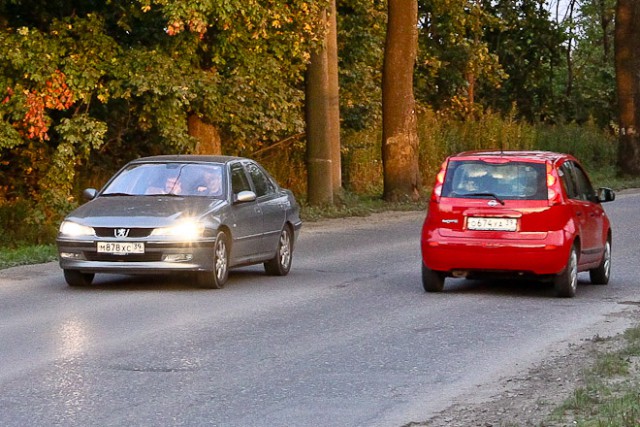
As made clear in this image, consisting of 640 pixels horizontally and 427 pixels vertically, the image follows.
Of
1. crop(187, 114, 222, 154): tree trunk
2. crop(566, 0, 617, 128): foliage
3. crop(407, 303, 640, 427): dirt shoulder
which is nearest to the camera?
crop(407, 303, 640, 427): dirt shoulder

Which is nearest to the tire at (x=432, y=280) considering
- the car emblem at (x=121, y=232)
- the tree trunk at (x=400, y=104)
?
the car emblem at (x=121, y=232)

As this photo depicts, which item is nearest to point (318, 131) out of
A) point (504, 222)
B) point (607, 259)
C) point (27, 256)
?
point (27, 256)

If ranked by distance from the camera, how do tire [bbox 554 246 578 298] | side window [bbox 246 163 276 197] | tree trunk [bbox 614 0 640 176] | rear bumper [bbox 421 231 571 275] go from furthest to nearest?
tree trunk [bbox 614 0 640 176] → side window [bbox 246 163 276 197] → tire [bbox 554 246 578 298] → rear bumper [bbox 421 231 571 275]

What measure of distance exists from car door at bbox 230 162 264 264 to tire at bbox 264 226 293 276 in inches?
20.7

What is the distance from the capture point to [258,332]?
Result: 12.4m

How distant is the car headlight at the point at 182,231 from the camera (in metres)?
15.6

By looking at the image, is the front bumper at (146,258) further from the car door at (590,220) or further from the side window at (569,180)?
the car door at (590,220)

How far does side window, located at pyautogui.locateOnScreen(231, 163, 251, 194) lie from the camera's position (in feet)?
56.3

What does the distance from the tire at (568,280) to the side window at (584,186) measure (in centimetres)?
119

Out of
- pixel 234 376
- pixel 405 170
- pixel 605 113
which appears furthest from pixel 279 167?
pixel 605 113

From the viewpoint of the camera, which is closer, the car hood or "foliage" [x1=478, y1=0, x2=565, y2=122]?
the car hood

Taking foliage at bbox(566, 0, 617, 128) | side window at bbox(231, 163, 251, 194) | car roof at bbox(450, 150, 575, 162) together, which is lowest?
foliage at bbox(566, 0, 617, 128)

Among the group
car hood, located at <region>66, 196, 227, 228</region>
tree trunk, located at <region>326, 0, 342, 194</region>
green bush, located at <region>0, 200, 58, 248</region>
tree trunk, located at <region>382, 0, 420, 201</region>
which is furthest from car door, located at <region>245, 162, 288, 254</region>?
tree trunk, located at <region>382, 0, 420, 201</region>

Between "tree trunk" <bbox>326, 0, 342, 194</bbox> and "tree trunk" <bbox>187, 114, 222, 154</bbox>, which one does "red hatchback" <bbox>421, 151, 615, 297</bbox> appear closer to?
"tree trunk" <bbox>187, 114, 222, 154</bbox>
